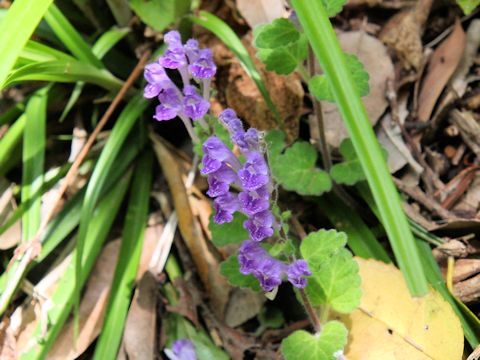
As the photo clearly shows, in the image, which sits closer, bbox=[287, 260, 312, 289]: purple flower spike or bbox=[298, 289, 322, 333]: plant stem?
bbox=[287, 260, 312, 289]: purple flower spike

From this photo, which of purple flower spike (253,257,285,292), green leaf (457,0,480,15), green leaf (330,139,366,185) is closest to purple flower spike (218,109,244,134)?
purple flower spike (253,257,285,292)

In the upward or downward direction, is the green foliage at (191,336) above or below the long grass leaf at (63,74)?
below

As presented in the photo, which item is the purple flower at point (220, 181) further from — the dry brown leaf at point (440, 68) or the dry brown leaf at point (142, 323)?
the dry brown leaf at point (440, 68)

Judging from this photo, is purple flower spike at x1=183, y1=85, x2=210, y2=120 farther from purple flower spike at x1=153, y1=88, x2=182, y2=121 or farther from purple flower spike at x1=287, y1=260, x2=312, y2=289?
purple flower spike at x1=287, y1=260, x2=312, y2=289

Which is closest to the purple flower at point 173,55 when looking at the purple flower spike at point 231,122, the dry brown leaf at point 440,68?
the purple flower spike at point 231,122

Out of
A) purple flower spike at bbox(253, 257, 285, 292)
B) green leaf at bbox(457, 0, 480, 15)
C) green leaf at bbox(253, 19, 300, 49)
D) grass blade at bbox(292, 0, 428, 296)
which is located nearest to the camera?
grass blade at bbox(292, 0, 428, 296)

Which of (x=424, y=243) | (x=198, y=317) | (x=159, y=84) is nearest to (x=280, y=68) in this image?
(x=159, y=84)

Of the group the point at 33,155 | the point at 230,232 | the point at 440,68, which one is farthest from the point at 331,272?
the point at 33,155

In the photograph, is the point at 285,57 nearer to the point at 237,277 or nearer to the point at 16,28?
the point at 237,277
